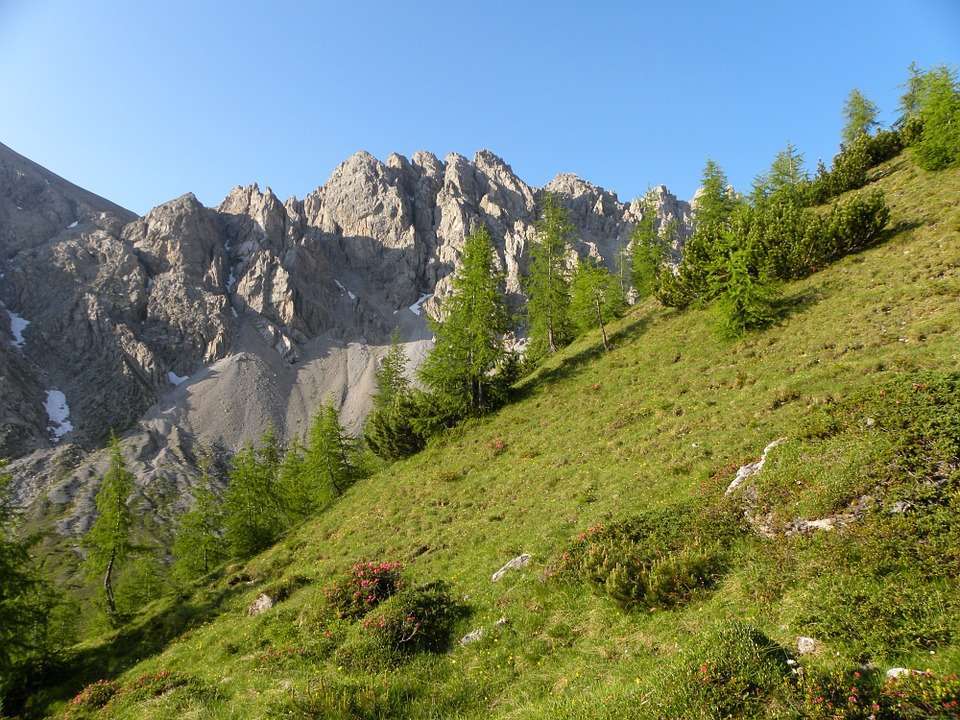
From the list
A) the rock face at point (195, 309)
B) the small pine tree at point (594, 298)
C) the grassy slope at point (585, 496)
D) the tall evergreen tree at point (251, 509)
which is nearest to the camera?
the grassy slope at point (585, 496)

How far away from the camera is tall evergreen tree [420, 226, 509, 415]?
33.6 metres

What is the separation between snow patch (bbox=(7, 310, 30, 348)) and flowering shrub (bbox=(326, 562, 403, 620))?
17612 centimetres

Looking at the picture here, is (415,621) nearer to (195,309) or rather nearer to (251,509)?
(251,509)

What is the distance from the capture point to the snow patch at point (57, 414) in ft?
389

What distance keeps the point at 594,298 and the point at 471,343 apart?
1129 cm

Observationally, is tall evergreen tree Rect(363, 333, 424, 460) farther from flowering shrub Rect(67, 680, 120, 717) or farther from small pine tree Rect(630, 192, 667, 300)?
small pine tree Rect(630, 192, 667, 300)

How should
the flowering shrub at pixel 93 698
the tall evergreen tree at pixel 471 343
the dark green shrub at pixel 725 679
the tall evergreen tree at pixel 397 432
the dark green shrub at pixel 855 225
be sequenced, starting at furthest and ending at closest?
1. the tall evergreen tree at pixel 397 432
2. the tall evergreen tree at pixel 471 343
3. the dark green shrub at pixel 855 225
4. the flowering shrub at pixel 93 698
5. the dark green shrub at pixel 725 679

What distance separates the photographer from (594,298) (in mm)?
37406

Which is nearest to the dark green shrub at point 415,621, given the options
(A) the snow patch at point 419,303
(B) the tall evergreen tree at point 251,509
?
(B) the tall evergreen tree at point 251,509

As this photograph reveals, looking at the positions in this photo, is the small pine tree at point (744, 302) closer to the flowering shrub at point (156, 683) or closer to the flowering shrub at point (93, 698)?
the flowering shrub at point (156, 683)

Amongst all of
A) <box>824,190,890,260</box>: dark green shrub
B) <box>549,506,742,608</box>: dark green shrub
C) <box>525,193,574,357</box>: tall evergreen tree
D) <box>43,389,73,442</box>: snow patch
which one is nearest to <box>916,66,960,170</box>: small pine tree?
<box>824,190,890,260</box>: dark green shrub

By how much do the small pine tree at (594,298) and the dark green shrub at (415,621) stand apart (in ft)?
85.9

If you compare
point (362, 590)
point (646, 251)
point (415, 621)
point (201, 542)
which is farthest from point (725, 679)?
point (646, 251)

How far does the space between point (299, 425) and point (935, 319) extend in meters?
127
